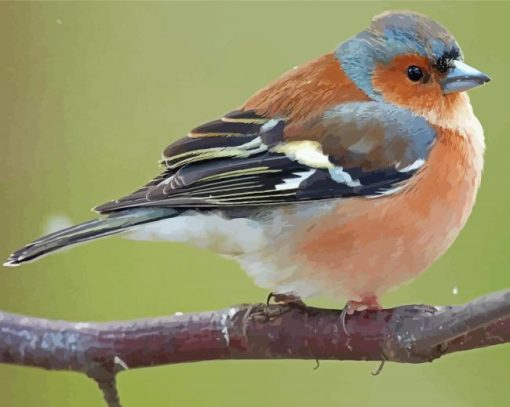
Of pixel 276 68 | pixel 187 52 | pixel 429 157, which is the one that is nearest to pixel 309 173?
pixel 429 157

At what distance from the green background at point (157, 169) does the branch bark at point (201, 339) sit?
5.6 inches

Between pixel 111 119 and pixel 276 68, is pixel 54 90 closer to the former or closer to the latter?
pixel 111 119

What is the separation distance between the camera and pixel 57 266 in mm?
1316

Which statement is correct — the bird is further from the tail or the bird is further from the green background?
the green background

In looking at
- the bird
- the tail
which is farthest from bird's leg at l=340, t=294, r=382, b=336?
the tail

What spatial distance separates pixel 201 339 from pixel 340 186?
0.88 ft

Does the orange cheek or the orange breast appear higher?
the orange cheek

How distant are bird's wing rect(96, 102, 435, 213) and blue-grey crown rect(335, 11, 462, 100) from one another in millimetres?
56

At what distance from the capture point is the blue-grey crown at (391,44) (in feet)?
3.38

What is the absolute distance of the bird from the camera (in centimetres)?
101

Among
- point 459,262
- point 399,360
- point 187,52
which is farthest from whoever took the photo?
point 187,52

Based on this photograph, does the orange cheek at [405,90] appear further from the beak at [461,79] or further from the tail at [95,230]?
the tail at [95,230]

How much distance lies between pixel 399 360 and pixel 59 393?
629 millimetres

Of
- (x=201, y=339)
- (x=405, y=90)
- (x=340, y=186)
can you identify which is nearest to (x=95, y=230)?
(x=201, y=339)
